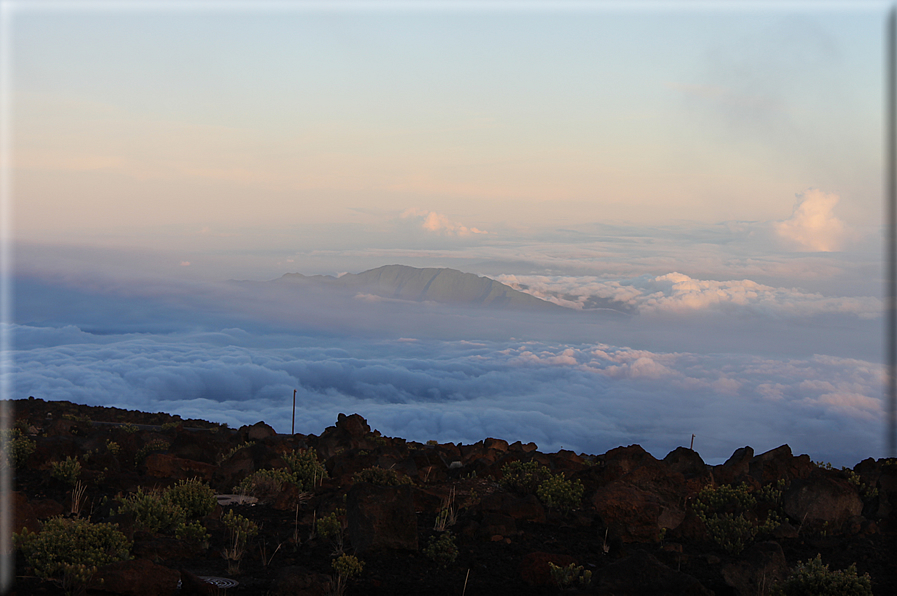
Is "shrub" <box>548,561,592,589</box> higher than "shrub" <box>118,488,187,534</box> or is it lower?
lower

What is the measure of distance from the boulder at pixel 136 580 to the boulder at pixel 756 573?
603 centimetres

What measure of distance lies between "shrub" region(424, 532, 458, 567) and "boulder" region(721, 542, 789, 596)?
10.6 feet

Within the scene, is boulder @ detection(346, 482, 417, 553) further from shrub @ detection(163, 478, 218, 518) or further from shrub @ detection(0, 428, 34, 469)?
shrub @ detection(0, 428, 34, 469)

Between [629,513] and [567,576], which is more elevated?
[629,513]

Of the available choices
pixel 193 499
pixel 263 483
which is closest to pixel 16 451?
pixel 193 499

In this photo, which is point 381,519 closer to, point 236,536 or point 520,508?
point 236,536

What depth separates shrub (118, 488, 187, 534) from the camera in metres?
9.50

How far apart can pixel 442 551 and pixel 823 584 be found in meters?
4.33

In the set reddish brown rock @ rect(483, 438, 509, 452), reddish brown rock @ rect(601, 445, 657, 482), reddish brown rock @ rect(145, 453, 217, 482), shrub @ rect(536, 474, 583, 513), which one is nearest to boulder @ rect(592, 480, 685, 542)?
shrub @ rect(536, 474, 583, 513)

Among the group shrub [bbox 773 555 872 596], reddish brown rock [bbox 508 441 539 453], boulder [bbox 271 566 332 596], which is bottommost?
reddish brown rock [bbox 508 441 539 453]

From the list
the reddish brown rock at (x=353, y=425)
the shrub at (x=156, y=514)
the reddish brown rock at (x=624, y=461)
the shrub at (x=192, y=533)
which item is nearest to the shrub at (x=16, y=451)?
the shrub at (x=156, y=514)

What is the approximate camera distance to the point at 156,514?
9641 millimetres

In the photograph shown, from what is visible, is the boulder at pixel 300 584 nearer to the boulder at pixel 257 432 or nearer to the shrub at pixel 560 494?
the shrub at pixel 560 494

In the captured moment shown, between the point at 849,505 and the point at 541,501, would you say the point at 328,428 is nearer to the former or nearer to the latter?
the point at 541,501
